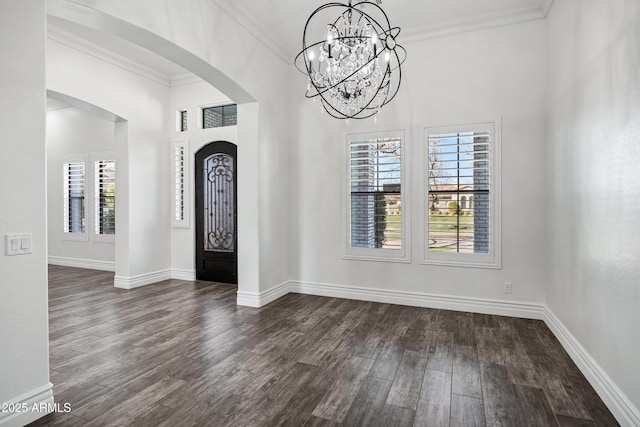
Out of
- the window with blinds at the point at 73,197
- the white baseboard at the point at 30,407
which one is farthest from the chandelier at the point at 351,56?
the window with blinds at the point at 73,197

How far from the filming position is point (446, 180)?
4.28 metres

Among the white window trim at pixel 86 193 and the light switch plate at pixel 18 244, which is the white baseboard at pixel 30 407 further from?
the white window trim at pixel 86 193

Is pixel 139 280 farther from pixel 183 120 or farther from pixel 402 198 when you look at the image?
pixel 402 198

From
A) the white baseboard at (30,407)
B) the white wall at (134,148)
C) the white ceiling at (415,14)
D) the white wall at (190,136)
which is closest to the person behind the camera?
the white baseboard at (30,407)

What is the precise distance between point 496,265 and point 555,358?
131 centimetres

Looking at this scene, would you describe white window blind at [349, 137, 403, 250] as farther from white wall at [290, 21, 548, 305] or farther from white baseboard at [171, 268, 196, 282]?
white baseboard at [171, 268, 196, 282]

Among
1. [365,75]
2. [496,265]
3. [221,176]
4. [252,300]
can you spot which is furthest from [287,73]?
[496,265]

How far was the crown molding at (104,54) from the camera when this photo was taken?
14.7 ft

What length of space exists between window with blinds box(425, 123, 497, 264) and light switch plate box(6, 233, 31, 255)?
387cm

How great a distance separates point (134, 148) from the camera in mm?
5551

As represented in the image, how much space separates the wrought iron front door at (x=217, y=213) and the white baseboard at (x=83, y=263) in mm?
2148

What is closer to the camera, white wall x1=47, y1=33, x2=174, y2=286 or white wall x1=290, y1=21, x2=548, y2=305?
white wall x1=290, y1=21, x2=548, y2=305

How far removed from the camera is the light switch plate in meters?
2.03

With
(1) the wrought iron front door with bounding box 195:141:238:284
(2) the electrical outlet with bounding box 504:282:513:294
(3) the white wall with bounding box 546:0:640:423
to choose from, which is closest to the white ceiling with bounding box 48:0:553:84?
(3) the white wall with bounding box 546:0:640:423
